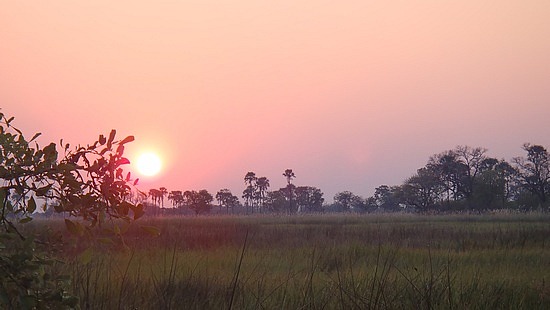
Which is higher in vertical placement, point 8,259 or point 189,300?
point 8,259

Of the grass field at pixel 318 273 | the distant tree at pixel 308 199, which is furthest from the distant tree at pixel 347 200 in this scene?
the grass field at pixel 318 273

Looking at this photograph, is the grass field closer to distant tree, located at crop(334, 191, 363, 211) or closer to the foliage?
the foliage

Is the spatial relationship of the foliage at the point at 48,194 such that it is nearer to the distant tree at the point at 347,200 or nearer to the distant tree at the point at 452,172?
the distant tree at the point at 452,172

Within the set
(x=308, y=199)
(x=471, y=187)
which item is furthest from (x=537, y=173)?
(x=308, y=199)

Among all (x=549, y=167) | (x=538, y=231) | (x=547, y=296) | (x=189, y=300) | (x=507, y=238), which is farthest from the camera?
(x=549, y=167)

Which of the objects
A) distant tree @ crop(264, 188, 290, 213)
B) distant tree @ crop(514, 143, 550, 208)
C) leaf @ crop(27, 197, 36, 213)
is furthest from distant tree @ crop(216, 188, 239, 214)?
leaf @ crop(27, 197, 36, 213)

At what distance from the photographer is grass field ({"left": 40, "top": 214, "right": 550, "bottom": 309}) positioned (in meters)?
4.22

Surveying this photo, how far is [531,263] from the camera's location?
898cm

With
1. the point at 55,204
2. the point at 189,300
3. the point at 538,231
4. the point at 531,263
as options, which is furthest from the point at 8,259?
the point at 538,231

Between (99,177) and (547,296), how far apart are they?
533cm

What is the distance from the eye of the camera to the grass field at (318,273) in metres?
4.22

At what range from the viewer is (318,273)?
7121 millimetres

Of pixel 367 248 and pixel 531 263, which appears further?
pixel 367 248

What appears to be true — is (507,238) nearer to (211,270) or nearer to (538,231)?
(538,231)
